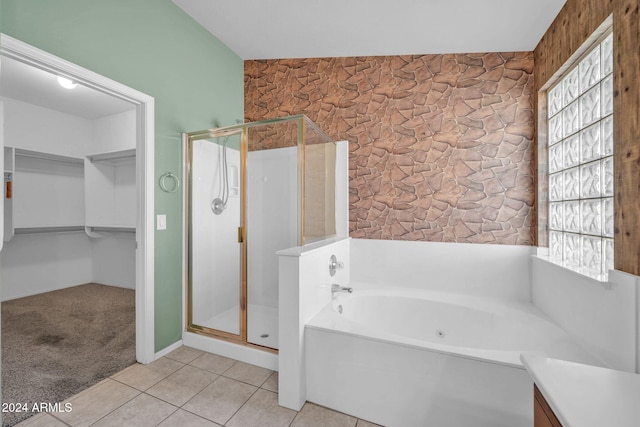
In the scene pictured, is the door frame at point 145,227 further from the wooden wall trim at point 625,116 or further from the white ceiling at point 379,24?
the wooden wall trim at point 625,116

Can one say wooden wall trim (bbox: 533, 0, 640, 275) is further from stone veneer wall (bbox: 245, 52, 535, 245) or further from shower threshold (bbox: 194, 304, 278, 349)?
shower threshold (bbox: 194, 304, 278, 349)

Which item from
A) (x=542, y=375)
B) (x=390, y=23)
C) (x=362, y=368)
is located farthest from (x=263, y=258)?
(x=390, y=23)

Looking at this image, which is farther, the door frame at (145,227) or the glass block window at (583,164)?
the door frame at (145,227)

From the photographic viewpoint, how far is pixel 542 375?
85cm

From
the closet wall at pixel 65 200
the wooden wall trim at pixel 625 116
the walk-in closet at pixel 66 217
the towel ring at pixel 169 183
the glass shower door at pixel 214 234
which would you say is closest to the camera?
the wooden wall trim at pixel 625 116

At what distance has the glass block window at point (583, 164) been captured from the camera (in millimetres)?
1528

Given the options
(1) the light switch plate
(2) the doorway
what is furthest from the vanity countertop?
(2) the doorway

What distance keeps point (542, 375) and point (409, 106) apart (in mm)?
2192

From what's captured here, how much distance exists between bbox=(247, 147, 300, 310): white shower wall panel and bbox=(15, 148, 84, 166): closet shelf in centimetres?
303

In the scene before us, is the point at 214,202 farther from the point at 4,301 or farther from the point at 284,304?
the point at 4,301

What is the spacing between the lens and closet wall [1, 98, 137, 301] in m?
3.31

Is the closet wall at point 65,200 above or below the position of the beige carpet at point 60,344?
above

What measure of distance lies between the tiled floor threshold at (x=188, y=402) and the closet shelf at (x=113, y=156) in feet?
8.53

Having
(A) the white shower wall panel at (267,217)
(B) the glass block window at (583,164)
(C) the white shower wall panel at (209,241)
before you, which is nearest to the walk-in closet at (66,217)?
(C) the white shower wall panel at (209,241)
